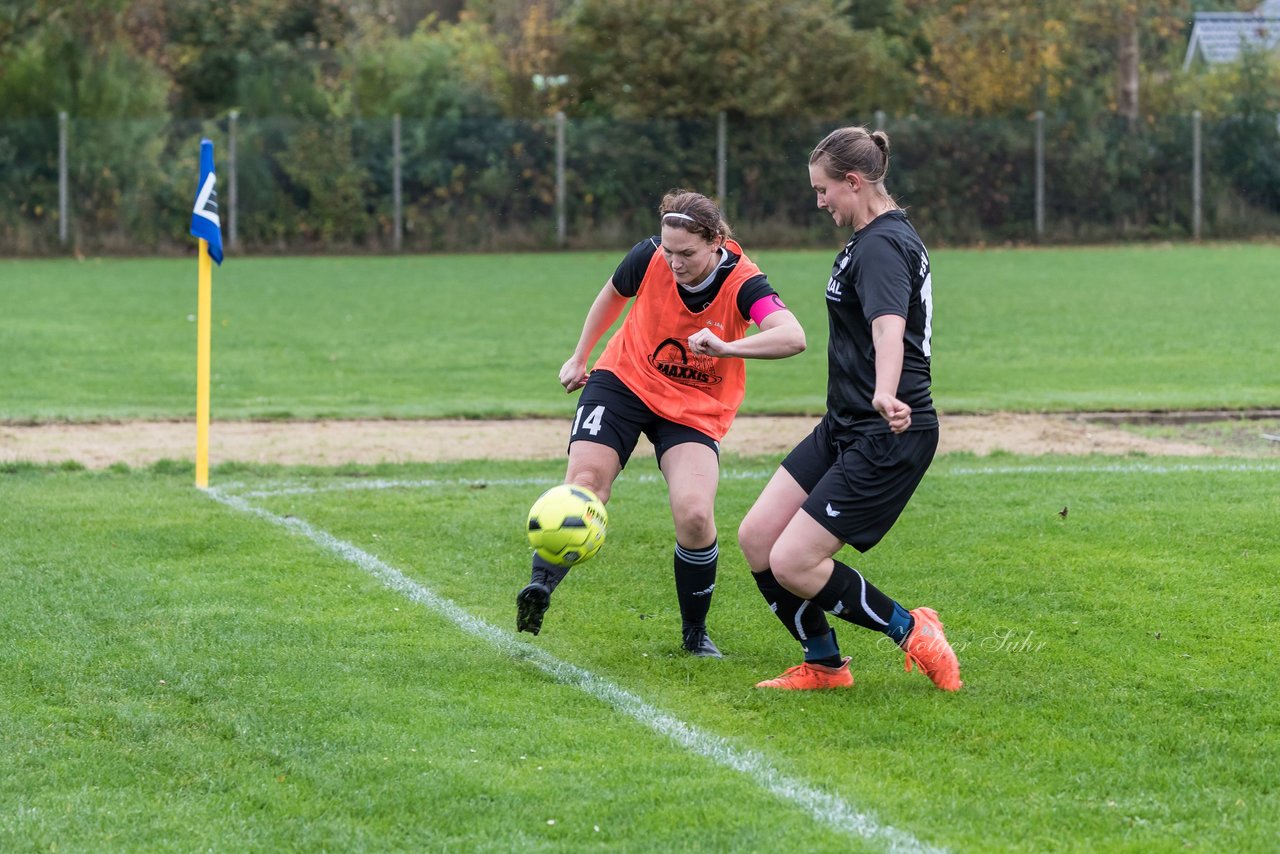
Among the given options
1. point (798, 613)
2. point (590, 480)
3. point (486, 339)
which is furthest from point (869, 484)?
point (486, 339)

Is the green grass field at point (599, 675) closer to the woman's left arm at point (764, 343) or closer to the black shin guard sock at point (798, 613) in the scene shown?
the black shin guard sock at point (798, 613)

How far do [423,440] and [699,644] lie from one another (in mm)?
6140

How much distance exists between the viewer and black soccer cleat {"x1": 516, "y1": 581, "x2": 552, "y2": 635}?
567cm

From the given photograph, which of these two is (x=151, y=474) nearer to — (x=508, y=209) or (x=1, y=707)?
(x=1, y=707)

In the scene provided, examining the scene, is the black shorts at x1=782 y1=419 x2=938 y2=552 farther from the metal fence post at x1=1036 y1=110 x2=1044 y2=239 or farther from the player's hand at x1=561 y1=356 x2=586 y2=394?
the metal fence post at x1=1036 y1=110 x2=1044 y2=239

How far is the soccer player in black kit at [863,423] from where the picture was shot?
201 inches

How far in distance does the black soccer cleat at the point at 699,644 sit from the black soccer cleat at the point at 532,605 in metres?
0.67

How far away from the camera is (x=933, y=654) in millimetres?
5453

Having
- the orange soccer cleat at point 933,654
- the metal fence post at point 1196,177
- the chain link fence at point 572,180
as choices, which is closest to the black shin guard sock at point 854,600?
the orange soccer cleat at point 933,654

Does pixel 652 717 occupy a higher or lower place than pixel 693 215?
lower

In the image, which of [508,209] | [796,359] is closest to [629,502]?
[796,359]

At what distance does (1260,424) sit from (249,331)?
11.4 metres

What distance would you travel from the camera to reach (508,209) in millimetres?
33094

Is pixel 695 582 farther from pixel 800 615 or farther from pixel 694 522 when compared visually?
pixel 800 615
